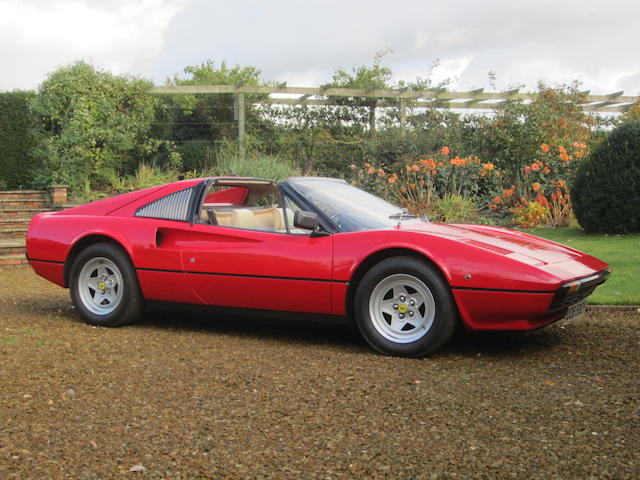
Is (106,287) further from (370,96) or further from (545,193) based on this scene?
(370,96)

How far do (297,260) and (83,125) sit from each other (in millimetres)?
11325

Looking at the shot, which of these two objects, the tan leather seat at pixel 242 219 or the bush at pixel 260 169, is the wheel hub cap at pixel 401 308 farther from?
the bush at pixel 260 169

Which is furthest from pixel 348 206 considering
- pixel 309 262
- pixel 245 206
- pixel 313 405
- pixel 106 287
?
pixel 106 287

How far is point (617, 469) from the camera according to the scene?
2900 mm

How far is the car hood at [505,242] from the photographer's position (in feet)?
15.8

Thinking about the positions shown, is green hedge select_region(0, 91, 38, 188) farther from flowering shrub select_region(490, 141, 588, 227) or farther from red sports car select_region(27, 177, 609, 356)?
red sports car select_region(27, 177, 609, 356)

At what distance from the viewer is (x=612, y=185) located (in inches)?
397

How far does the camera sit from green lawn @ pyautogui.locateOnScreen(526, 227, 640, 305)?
22.1 ft

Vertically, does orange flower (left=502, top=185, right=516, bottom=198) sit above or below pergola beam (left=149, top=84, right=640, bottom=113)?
below

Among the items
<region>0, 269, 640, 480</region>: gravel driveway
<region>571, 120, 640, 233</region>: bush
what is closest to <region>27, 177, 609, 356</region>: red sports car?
<region>0, 269, 640, 480</region>: gravel driveway

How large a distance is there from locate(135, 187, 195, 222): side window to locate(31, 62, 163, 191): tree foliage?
9.42 m

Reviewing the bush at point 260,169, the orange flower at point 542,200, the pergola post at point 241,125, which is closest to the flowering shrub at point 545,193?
the orange flower at point 542,200

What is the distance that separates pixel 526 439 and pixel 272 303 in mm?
2472

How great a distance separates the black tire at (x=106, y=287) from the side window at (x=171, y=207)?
15.7 inches
